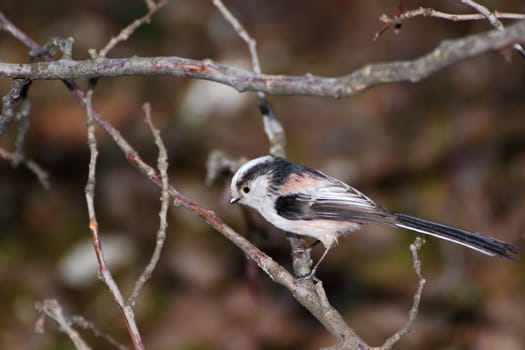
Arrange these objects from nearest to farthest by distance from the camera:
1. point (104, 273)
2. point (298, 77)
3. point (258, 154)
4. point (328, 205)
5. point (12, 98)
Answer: point (298, 77) → point (104, 273) → point (12, 98) → point (328, 205) → point (258, 154)

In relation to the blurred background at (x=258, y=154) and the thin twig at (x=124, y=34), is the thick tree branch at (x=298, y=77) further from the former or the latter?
the blurred background at (x=258, y=154)

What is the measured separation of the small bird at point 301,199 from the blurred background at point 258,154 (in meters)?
0.99

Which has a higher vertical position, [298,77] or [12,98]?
[12,98]

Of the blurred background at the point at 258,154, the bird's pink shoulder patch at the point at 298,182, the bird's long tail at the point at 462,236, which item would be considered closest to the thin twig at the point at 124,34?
the bird's pink shoulder patch at the point at 298,182

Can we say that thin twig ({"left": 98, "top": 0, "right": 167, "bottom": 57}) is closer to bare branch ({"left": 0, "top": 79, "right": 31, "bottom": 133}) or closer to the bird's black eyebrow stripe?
bare branch ({"left": 0, "top": 79, "right": 31, "bottom": 133})

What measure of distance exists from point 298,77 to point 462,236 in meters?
1.06

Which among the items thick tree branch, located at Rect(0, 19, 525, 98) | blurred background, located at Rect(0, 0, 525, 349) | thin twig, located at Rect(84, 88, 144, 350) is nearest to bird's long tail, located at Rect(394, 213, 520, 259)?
thick tree branch, located at Rect(0, 19, 525, 98)

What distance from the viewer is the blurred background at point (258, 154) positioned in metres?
4.66

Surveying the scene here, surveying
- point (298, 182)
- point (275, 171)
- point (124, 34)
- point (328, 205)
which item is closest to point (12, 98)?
point (124, 34)

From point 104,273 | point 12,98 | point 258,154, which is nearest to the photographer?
point 104,273

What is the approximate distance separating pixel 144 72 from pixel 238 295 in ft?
9.29

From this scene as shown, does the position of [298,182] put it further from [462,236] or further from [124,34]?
[124,34]

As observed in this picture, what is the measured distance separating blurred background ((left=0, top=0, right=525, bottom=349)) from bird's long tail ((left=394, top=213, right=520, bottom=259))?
54.2 inches

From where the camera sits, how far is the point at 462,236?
267 cm
